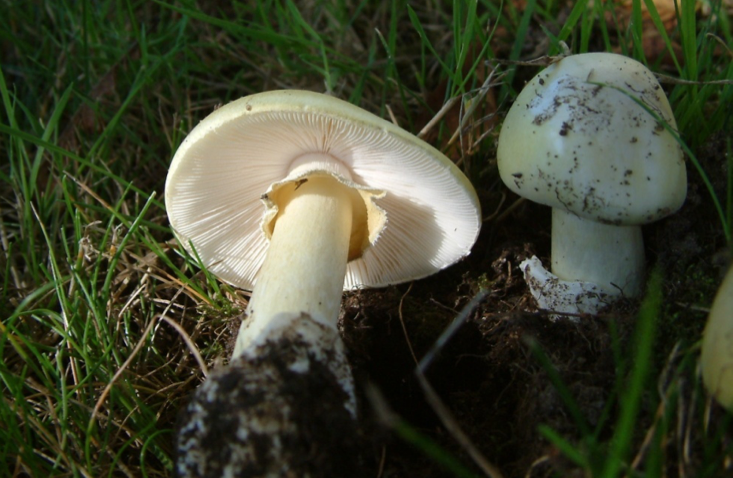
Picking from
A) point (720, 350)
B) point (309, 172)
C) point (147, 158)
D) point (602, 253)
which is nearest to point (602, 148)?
point (602, 253)

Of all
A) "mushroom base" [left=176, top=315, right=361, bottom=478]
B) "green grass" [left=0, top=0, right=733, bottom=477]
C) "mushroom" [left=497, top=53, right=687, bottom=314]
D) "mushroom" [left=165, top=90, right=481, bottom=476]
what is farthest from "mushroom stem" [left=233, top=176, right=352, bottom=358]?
"mushroom" [left=497, top=53, right=687, bottom=314]

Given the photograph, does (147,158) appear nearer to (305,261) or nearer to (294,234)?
(294,234)

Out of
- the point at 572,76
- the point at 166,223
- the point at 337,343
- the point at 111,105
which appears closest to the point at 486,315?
the point at 337,343

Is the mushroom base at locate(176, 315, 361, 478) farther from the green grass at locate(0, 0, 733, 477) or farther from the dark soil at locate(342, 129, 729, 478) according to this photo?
the green grass at locate(0, 0, 733, 477)

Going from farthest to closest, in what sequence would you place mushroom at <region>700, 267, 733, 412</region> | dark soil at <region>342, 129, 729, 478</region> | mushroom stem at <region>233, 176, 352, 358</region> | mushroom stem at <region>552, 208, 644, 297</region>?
1. mushroom stem at <region>552, 208, 644, 297</region>
2. mushroom stem at <region>233, 176, 352, 358</region>
3. dark soil at <region>342, 129, 729, 478</region>
4. mushroom at <region>700, 267, 733, 412</region>

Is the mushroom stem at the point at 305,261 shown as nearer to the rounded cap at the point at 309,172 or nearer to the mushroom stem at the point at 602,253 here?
the rounded cap at the point at 309,172

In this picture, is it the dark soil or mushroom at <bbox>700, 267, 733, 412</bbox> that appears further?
the dark soil
